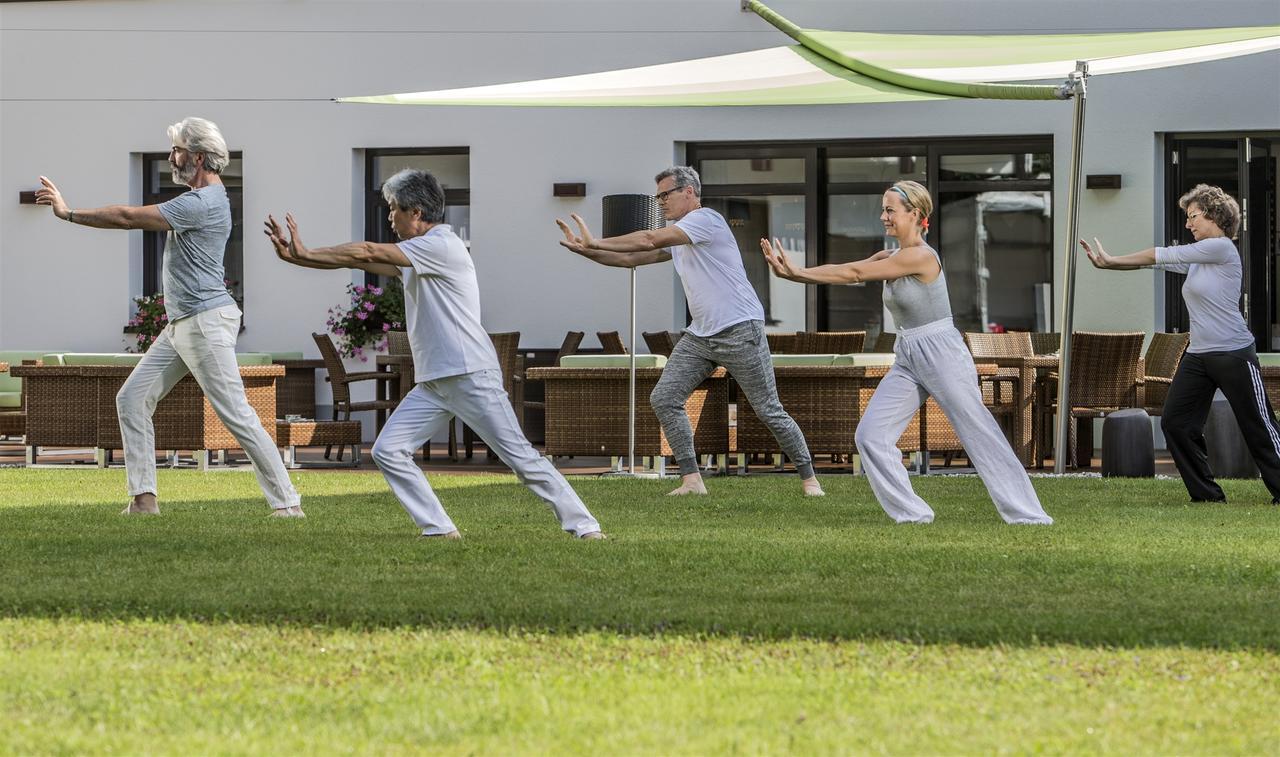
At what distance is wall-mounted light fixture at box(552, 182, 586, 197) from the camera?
14898 mm

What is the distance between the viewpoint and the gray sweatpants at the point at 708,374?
28.6 ft

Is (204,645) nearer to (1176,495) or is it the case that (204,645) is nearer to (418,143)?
(1176,495)

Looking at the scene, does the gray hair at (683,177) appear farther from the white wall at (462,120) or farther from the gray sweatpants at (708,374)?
the white wall at (462,120)

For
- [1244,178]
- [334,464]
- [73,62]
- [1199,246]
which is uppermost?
[73,62]

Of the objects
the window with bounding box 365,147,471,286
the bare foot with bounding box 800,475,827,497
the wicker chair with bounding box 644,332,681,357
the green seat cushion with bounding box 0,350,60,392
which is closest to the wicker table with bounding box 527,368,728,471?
the bare foot with bounding box 800,475,827,497

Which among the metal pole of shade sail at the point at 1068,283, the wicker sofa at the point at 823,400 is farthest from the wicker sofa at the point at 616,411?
the metal pole of shade sail at the point at 1068,283

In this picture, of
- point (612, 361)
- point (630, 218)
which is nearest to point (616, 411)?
point (612, 361)

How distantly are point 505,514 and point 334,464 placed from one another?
15.6 feet

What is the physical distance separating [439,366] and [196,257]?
1.66 metres

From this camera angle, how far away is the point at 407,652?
401 centimetres

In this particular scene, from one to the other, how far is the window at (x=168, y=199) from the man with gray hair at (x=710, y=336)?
7.83m

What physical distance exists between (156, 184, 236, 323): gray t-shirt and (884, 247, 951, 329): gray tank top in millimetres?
2856

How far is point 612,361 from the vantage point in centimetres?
1062

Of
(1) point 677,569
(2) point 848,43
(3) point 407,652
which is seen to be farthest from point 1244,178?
(3) point 407,652
